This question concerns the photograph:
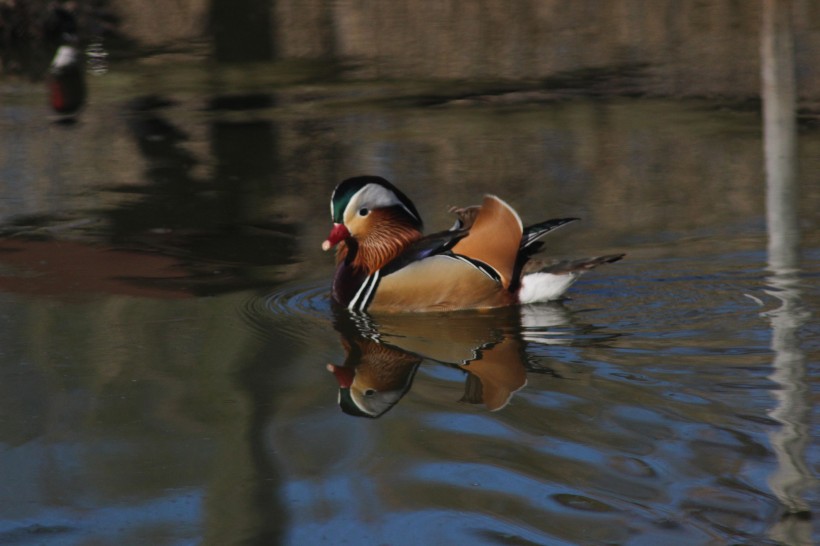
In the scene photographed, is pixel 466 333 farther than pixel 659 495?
Yes

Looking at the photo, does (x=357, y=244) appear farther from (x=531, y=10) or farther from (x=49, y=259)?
(x=531, y=10)

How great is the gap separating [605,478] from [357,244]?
308cm

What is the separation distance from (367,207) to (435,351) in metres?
1.29

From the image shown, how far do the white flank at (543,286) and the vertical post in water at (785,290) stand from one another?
108cm

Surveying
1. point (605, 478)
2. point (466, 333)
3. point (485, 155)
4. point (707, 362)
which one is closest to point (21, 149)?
point (485, 155)

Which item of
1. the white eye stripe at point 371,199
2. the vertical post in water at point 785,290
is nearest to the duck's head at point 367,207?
the white eye stripe at point 371,199

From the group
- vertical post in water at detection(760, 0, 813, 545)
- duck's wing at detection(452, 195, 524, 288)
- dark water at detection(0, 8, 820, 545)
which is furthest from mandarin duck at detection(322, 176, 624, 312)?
vertical post in water at detection(760, 0, 813, 545)

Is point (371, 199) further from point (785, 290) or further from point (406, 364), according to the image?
point (785, 290)

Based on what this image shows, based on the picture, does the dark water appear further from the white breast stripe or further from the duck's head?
the duck's head

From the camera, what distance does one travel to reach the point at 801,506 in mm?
4629

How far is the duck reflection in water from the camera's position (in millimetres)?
6125

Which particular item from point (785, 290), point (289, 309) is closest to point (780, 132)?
point (785, 290)

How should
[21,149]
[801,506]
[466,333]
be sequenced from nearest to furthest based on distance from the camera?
[801,506] < [466,333] < [21,149]

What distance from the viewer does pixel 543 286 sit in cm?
742
